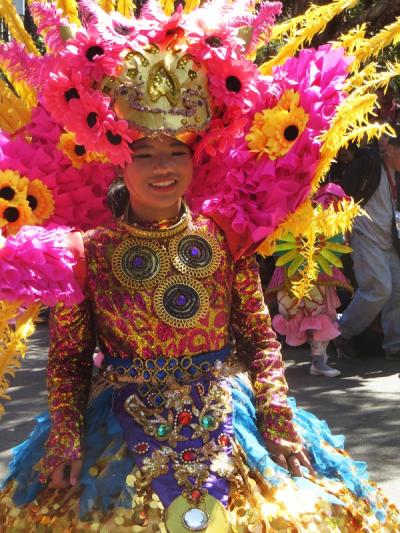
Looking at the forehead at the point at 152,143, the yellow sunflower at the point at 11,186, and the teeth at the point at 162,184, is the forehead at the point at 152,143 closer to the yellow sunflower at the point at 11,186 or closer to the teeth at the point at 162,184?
the teeth at the point at 162,184

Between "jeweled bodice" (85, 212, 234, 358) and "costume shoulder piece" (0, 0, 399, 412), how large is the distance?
4.8 inches

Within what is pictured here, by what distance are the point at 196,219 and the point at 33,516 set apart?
1034 mm

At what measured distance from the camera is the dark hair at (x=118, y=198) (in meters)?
3.38

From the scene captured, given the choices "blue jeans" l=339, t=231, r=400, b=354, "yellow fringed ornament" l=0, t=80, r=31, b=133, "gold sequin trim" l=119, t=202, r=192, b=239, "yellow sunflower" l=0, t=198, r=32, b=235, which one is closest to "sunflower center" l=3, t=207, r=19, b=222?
"yellow sunflower" l=0, t=198, r=32, b=235

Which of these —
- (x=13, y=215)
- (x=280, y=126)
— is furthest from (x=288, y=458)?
(x=13, y=215)

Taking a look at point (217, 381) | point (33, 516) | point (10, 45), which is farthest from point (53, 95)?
point (33, 516)

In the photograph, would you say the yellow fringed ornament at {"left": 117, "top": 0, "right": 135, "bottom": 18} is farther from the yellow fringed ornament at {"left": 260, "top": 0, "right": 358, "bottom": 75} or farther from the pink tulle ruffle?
the pink tulle ruffle

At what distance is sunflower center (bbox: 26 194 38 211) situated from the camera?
3.38 meters

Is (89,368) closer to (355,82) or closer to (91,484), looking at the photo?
(91,484)

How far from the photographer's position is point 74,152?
3.54m

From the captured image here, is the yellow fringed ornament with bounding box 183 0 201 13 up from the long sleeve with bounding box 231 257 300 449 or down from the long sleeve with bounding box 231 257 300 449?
up

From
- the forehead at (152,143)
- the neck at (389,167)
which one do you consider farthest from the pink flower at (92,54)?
the neck at (389,167)

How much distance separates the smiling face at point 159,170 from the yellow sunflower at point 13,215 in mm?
349

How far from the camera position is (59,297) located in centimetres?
296
